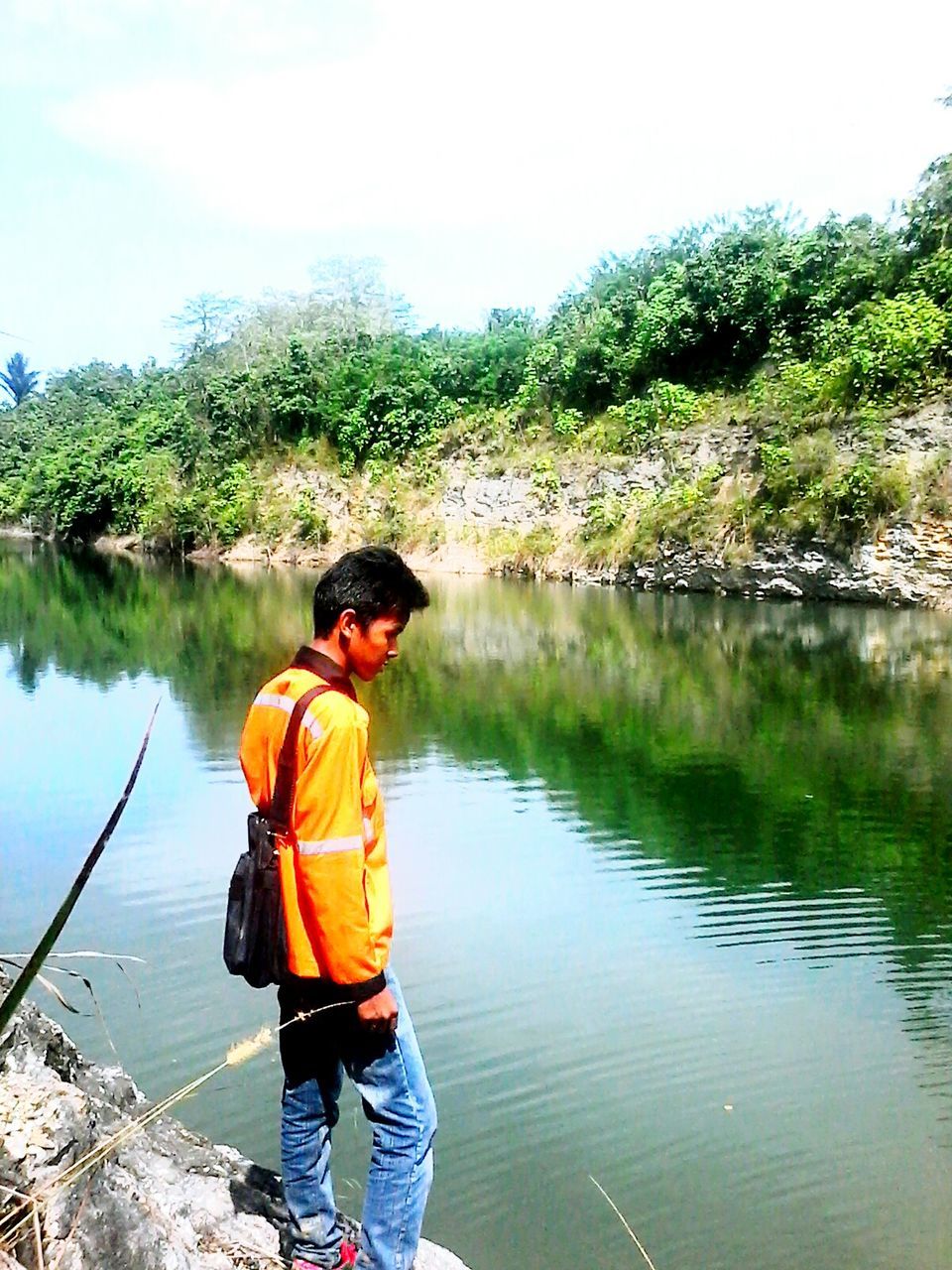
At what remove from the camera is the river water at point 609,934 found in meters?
3.53

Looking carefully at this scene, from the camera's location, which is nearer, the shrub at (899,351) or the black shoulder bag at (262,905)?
the black shoulder bag at (262,905)

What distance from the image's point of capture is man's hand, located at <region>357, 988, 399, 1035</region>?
2.22m

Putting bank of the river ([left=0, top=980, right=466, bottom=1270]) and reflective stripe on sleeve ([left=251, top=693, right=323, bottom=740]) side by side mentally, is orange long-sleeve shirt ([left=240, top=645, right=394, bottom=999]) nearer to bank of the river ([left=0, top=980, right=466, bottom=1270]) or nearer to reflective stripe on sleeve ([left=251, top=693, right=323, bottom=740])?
reflective stripe on sleeve ([left=251, top=693, right=323, bottom=740])

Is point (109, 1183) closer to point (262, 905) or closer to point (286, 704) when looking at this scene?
point (262, 905)

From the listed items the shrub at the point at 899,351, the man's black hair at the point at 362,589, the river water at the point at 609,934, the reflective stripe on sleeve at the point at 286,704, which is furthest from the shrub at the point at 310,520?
the reflective stripe on sleeve at the point at 286,704

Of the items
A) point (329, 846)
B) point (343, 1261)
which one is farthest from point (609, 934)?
point (329, 846)

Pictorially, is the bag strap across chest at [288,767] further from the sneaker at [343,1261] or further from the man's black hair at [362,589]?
the sneaker at [343,1261]

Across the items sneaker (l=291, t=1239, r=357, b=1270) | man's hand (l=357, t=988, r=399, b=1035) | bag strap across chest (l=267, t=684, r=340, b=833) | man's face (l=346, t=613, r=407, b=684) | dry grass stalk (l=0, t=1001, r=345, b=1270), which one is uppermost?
man's face (l=346, t=613, r=407, b=684)

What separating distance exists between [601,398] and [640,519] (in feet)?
18.2

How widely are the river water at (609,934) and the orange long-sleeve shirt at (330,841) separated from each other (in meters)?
1.40

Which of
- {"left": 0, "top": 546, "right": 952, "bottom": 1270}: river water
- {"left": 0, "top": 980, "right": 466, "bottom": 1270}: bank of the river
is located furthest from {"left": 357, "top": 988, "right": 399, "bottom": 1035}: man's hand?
{"left": 0, "top": 546, "right": 952, "bottom": 1270}: river water

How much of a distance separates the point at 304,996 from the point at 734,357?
2647cm

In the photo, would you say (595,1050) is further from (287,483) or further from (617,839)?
(287,483)

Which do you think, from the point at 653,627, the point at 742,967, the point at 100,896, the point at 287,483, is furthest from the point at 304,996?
the point at 287,483
